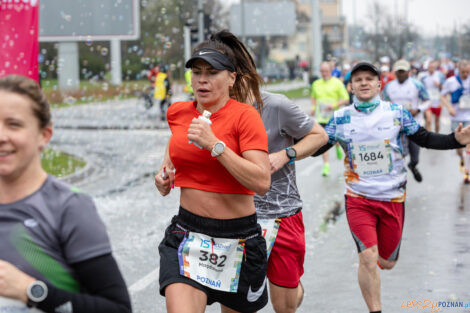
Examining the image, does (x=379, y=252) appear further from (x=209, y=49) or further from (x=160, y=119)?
(x=160, y=119)

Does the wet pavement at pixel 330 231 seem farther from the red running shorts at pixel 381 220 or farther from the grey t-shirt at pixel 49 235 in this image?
the grey t-shirt at pixel 49 235

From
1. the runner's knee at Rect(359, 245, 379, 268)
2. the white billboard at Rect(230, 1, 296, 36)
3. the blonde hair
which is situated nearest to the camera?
the blonde hair

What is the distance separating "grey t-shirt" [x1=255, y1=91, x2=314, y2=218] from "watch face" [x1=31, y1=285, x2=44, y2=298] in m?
2.27

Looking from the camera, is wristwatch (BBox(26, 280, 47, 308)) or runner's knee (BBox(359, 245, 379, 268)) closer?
wristwatch (BBox(26, 280, 47, 308))

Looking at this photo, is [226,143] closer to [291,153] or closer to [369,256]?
[291,153]

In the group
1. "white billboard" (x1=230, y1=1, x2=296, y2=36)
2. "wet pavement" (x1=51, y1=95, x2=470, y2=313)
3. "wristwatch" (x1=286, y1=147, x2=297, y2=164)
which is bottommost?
"wet pavement" (x1=51, y1=95, x2=470, y2=313)

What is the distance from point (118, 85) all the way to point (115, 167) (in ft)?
77.4

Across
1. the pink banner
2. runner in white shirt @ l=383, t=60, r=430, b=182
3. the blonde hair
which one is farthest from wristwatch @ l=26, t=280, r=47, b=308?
Result: runner in white shirt @ l=383, t=60, r=430, b=182

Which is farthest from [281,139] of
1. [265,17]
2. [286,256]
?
[265,17]

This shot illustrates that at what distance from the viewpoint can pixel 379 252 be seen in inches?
214

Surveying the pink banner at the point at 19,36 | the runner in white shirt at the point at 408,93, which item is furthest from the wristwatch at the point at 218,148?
the runner in white shirt at the point at 408,93

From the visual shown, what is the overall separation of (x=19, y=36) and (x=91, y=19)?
16.0 metres

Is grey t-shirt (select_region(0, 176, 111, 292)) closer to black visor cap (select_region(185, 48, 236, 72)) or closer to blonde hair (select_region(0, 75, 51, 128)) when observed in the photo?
blonde hair (select_region(0, 75, 51, 128))

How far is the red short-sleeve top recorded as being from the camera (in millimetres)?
3473
